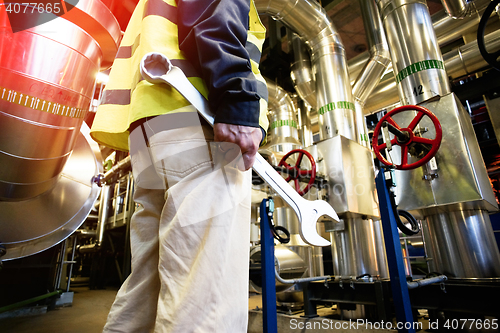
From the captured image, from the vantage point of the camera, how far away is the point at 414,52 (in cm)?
194

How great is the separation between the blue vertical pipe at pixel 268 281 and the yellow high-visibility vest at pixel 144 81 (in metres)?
0.55

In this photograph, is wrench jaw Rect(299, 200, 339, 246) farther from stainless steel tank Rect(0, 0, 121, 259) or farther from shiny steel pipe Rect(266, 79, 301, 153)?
shiny steel pipe Rect(266, 79, 301, 153)

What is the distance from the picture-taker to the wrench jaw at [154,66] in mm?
621

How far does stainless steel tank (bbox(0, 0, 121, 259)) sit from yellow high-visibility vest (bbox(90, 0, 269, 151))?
2.12 ft

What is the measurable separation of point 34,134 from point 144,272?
1.05 metres

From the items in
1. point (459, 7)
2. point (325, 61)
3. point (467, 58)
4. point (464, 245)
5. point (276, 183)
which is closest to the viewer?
point (276, 183)

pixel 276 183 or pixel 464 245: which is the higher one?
pixel 276 183

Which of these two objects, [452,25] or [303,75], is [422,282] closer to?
[303,75]

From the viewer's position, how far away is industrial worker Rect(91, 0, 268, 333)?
21.8 inches

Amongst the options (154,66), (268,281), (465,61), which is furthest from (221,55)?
(465,61)

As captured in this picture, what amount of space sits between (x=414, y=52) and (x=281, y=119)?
→ 178cm

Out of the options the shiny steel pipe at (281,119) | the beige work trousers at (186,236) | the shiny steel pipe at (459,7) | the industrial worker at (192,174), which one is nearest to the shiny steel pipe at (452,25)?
the shiny steel pipe at (459,7)

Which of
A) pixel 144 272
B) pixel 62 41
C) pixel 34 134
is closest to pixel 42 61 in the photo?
pixel 62 41

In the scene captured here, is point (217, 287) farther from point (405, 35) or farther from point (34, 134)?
point (405, 35)
